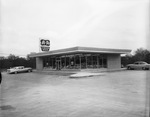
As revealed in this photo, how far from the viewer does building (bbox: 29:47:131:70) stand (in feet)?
85.3

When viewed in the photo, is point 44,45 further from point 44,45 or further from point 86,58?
point 86,58

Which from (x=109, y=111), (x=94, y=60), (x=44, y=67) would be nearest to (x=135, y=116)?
(x=109, y=111)

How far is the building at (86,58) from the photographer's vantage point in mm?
26000

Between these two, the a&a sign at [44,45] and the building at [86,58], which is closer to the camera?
the building at [86,58]

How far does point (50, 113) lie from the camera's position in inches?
219

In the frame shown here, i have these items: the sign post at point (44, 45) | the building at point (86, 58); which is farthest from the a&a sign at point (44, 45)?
the building at point (86, 58)

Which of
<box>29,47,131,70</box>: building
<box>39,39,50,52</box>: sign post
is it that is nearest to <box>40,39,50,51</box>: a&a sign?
<box>39,39,50,52</box>: sign post

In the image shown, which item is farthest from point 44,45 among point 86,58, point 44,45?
point 86,58

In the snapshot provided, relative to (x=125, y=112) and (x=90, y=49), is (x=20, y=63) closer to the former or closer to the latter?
(x=90, y=49)

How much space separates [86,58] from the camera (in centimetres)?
2711

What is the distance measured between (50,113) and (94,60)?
2269 centimetres

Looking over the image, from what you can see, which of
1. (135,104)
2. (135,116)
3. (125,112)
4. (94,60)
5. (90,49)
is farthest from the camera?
(94,60)

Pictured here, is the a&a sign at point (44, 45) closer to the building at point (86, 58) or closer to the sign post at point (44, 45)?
the sign post at point (44, 45)

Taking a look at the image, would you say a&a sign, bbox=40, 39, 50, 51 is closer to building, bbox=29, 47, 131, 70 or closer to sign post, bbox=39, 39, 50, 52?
sign post, bbox=39, 39, 50, 52
